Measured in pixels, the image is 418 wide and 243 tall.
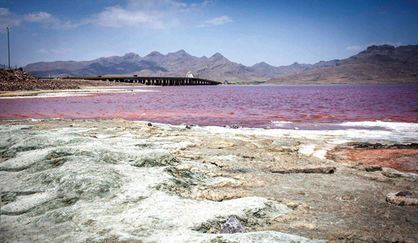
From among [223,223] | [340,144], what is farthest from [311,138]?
[223,223]

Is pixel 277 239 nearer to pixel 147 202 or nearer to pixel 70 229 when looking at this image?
pixel 147 202

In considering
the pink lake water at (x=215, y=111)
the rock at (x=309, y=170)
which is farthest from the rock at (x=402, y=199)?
the pink lake water at (x=215, y=111)

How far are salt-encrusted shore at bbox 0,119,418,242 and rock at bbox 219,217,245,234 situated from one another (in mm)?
127

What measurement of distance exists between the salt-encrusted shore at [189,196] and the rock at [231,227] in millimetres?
127

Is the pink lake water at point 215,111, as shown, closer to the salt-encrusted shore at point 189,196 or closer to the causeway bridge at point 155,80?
the salt-encrusted shore at point 189,196

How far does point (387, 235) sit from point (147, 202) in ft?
10.8

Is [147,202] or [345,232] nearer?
[345,232]

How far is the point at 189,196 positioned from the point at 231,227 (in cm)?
137

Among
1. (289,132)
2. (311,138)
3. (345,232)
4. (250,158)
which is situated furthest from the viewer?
(289,132)

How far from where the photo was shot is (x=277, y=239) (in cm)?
306

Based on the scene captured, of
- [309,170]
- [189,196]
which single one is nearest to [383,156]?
[309,170]

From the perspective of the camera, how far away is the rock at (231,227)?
3.36 meters

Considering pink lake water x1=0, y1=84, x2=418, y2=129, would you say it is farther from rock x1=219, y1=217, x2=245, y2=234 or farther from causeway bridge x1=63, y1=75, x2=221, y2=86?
causeway bridge x1=63, y1=75, x2=221, y2=86

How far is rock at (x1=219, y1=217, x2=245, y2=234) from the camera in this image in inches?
132
